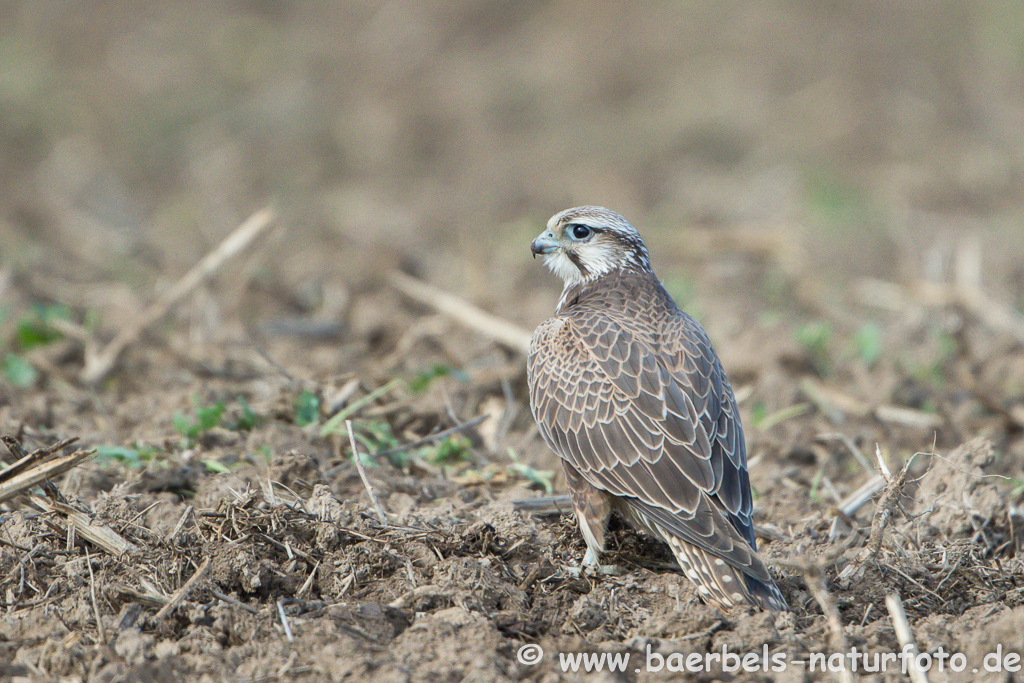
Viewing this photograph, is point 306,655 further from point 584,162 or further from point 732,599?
point 584,162

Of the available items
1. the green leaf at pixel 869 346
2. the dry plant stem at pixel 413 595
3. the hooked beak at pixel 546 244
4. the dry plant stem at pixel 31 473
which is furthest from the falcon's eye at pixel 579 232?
the green leaf at pixel 869 346

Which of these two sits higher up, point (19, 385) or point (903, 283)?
point (903, 283)

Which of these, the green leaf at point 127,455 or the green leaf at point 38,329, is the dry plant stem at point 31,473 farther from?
the green leaf at point 38,329

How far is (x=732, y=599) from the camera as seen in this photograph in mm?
3912

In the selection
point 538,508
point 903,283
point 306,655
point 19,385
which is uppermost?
point 903,283

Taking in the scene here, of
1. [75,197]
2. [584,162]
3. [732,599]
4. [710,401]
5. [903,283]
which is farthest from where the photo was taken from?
[584,162]

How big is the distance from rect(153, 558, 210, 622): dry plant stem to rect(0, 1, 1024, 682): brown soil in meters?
0.02

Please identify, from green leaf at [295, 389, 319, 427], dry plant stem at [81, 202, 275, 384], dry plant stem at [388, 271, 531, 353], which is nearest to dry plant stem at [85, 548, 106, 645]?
green leaf at [295, 389, 319, 427]

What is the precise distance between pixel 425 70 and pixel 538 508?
11.2 meters

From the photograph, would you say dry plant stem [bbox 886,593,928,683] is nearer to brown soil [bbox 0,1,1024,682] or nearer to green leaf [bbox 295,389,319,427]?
brown soil [bbox 0,1,1024,682]

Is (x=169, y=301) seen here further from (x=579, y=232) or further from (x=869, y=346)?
(x=869, y=346)

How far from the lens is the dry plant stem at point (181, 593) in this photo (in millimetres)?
3598

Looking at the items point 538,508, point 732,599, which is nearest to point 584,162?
point 538,508

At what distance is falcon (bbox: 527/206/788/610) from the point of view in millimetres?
4051
